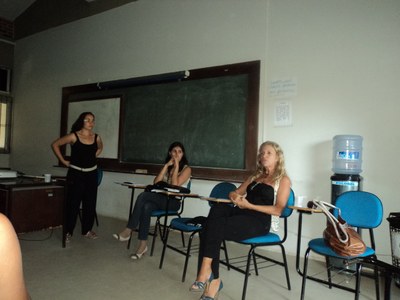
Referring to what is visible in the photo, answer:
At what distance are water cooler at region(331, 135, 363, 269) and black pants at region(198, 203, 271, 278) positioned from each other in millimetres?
963

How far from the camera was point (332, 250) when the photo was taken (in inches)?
83.2

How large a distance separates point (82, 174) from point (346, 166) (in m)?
2.86

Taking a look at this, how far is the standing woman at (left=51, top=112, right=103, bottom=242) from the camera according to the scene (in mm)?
3723

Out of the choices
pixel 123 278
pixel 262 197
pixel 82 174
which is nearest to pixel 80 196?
pixel 82 174

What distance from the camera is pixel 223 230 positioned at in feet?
7.43

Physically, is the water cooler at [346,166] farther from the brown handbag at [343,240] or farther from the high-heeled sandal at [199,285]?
the high-heeled sandal at [199,285]

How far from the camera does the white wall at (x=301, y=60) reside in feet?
10.0

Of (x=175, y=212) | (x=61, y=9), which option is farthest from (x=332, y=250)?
(x=61, y=9)

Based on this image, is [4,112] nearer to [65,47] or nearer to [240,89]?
[65,47]

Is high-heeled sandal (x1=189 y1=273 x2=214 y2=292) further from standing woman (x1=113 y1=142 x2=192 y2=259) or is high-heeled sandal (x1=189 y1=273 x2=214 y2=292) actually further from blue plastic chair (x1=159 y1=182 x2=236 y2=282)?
standing woman (x1=113 y1=142 x2=192 y2=259)

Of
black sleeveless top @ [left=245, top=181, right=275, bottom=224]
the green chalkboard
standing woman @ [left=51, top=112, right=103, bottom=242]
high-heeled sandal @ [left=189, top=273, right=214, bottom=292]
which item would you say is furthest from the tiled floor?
the green chalkboard

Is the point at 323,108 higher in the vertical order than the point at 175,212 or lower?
higher

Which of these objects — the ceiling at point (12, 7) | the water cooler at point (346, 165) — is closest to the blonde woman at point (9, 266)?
the water cooler at point (346, 165)

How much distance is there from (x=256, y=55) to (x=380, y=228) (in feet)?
7.36
